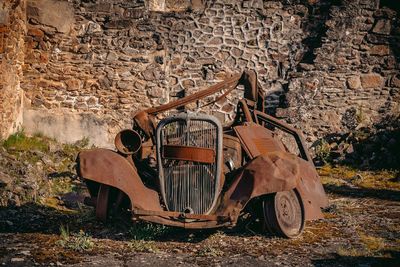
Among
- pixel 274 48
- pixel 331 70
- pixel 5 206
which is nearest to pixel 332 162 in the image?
pixel 331 70

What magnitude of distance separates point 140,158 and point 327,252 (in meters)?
2.16

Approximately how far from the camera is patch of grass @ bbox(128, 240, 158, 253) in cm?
451

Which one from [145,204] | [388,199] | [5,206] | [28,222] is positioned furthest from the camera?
[388,199]

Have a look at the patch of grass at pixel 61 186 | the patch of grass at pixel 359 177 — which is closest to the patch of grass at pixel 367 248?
the patch of grass at pixel 359 177

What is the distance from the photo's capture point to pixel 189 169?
4973 mm

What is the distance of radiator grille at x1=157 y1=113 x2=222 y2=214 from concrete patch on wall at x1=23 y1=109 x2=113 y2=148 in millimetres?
5352

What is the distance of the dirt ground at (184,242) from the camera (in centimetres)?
421

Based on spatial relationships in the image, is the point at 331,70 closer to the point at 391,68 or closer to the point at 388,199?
the point at 391,68

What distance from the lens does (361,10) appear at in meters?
10.9

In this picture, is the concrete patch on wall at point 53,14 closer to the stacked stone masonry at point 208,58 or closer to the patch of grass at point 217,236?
the stacked stone masonry at point 208,58

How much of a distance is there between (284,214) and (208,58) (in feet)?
21.0

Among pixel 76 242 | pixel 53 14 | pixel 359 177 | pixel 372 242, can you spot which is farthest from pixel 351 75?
pixel 76 242

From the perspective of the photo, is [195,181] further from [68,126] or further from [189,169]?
[68,126]

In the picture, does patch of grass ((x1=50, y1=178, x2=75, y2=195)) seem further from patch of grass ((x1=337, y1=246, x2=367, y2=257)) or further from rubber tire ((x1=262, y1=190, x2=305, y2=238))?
patch of grass ((x1=337, y1=246, x2=367, y2=257))
